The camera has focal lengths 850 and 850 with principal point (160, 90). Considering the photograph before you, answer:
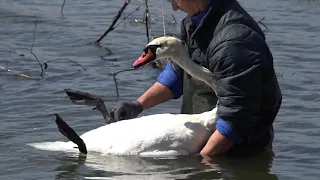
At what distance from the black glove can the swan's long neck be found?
0.75m

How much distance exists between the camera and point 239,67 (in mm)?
6113

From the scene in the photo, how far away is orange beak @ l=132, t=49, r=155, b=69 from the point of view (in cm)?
643

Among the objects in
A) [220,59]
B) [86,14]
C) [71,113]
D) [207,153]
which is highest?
[220,59]

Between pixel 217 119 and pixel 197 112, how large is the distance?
0.50 meters

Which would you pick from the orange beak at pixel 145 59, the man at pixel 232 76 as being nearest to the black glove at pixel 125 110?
the man at pixel 232 76

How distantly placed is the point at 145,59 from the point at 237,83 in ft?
2.53

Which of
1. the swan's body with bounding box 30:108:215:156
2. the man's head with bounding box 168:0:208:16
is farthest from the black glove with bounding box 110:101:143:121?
the man's head with bounding box 168:0:208:16

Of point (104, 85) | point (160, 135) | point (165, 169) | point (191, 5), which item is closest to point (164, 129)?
point (160, 135)

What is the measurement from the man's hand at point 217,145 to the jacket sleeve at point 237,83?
0.25ft

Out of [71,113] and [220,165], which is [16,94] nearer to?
[71,113]

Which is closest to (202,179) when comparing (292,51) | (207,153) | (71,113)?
(207,153)

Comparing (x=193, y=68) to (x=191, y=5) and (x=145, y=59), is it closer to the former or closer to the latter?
(x=145, y=59)

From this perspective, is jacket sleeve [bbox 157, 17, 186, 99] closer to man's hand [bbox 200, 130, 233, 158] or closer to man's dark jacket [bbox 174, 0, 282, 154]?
man's dark jacket [bbox 174, 0, 282, 154]

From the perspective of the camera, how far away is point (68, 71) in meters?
10.3
